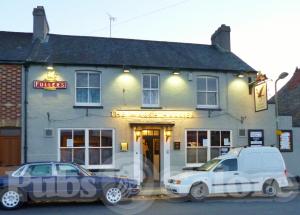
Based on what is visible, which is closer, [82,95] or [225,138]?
[82,95]

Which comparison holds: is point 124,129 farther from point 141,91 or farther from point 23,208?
point 23,208

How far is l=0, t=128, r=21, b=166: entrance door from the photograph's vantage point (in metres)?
19.6

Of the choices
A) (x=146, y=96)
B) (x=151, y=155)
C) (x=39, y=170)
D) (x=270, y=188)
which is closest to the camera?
(x=39, y=170)

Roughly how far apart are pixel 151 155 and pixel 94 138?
273 cm

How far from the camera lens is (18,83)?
1981cm

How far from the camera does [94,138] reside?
808 inches

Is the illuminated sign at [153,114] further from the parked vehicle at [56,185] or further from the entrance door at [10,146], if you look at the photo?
the parked vehicle at [56,185]

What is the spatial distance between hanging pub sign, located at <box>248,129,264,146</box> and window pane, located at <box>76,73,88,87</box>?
809cm

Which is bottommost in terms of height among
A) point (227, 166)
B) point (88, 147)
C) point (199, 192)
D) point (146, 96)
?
point (199, 192)

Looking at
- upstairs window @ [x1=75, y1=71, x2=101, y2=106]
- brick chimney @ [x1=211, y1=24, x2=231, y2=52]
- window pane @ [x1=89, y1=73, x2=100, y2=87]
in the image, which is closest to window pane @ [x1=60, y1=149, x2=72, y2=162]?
upstairs window @ [x1=75, y1=71, x2=101, y2=106]

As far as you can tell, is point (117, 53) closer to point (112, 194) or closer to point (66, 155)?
point (66, 155)

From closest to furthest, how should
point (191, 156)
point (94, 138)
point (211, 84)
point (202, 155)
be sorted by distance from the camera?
point (94, 138), point (191, 156), point (202, 155), point (211, 84)

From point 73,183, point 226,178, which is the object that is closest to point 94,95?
point 73,183

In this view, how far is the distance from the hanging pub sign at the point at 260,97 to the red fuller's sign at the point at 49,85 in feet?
28.9
